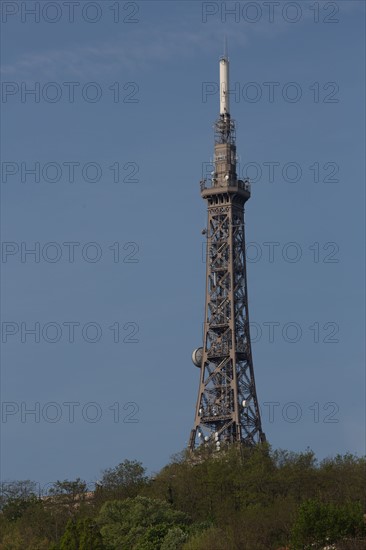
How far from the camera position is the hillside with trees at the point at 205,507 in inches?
3514

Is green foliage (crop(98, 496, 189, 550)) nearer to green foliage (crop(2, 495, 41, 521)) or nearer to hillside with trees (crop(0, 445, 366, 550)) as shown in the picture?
hillside with trees (crop(0, 445, 366, 550))

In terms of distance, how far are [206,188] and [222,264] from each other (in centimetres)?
869

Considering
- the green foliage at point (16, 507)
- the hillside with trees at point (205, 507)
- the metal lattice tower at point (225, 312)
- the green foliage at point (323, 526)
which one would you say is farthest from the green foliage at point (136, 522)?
the metal lattice tower at point (225, 312)

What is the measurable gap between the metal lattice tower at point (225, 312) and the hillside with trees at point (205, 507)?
76.1 feet

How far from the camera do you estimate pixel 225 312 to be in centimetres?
15162

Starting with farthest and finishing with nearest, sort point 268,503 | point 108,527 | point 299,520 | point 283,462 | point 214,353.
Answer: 1. point 214,353
2. point 283,462
3. point 268,503
4. point 108,527
5. point 299,520

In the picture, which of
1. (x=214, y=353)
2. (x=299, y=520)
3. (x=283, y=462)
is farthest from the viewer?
(x=214, y=353)

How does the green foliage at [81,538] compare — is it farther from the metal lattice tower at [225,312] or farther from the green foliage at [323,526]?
the metal lattice tower at [225,312]

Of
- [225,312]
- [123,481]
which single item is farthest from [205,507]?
[225,312]

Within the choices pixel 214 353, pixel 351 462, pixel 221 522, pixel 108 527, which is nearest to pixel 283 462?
pixel 351 462

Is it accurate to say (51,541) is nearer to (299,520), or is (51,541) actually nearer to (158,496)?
(158,496)

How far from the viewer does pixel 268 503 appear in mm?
104312

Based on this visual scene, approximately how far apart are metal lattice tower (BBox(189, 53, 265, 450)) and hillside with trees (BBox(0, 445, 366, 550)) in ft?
76.1

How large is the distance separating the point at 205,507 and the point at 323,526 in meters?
20.0
